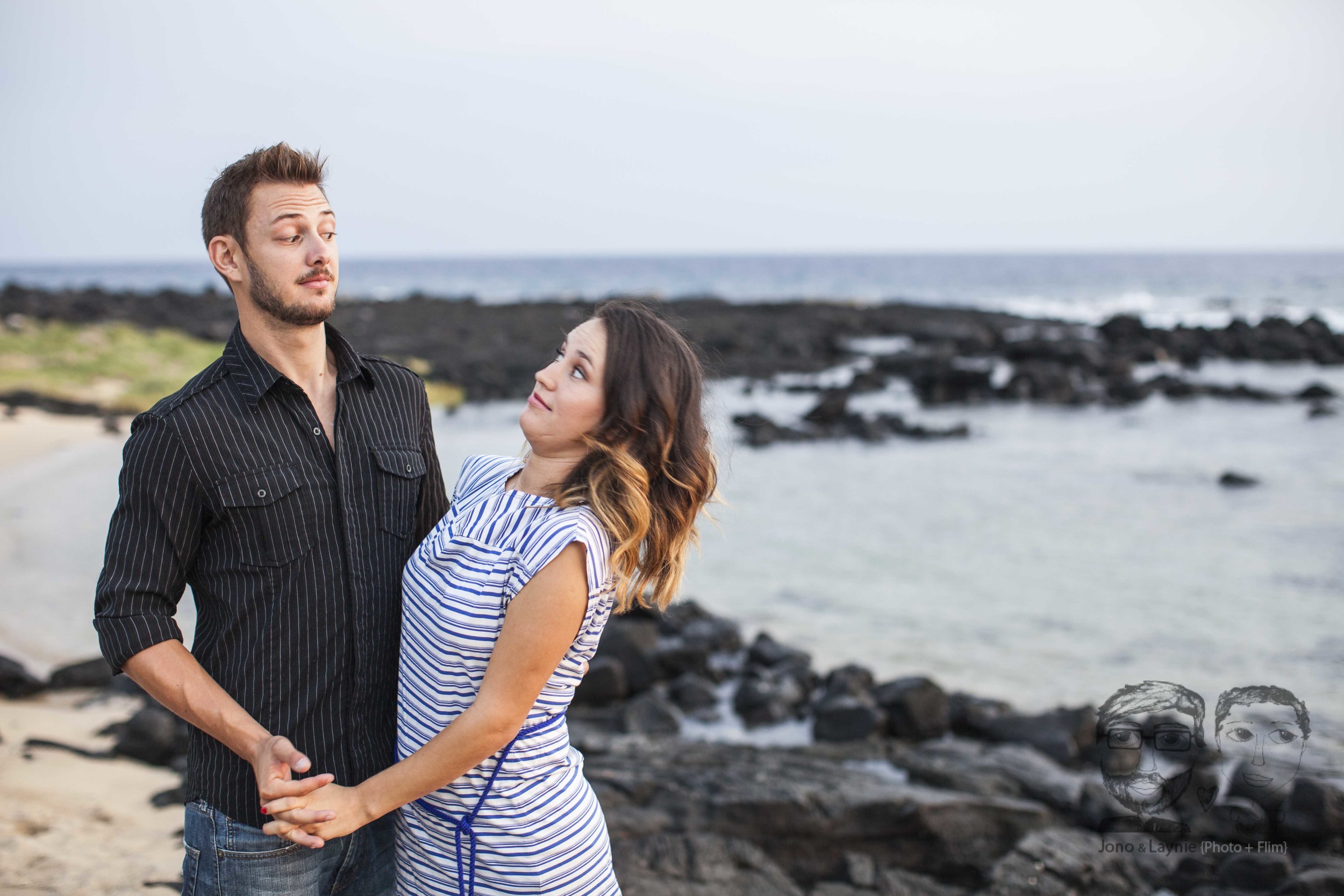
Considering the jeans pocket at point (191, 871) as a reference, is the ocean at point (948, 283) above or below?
above

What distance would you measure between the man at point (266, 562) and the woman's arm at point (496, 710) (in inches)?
2.1

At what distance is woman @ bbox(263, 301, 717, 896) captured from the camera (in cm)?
195

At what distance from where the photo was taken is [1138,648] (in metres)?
7.70

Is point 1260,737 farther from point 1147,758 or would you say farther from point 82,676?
point 82,676

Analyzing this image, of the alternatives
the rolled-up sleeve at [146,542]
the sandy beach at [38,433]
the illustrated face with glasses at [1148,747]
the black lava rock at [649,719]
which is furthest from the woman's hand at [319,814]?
the sandy beach at [38,433]

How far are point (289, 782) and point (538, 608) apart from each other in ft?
1.92

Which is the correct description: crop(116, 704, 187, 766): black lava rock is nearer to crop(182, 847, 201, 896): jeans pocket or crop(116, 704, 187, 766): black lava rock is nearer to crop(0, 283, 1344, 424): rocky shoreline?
crop(182, 847, 201, 896): jeans pocket

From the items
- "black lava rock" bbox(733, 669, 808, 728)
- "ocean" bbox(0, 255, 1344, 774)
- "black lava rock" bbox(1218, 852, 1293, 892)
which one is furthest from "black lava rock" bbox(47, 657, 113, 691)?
"black lava rock" bbox(1218, 852, 1293, 892)

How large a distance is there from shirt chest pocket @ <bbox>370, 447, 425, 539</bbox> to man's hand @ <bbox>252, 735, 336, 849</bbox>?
1.79 feet

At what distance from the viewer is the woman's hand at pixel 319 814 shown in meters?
1.93

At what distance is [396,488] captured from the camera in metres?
2.37

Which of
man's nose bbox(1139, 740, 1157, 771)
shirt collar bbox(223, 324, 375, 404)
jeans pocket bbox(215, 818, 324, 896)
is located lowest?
man's nose bbox(1139, 740, 1157, 771)

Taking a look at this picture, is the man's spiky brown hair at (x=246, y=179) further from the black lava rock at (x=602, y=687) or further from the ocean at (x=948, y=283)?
the ocean at (x=948, y=283)

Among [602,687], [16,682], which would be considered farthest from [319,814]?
[16,682]
